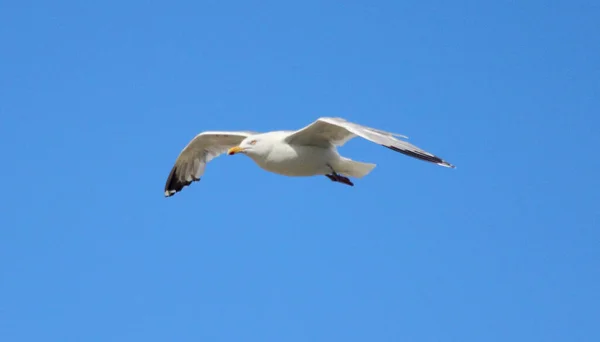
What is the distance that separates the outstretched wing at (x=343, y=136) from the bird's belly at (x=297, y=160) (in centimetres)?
10

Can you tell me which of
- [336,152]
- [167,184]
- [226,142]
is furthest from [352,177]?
[167,184]

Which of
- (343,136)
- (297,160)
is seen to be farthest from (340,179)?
(297,160)

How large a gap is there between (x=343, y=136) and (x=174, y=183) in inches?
149

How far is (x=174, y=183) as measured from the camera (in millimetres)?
13055

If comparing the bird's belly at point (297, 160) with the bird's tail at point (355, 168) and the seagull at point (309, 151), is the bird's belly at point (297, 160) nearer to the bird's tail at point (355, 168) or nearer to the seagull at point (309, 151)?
the seagull at point (309, 151)

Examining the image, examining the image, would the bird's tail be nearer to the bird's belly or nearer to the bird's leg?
the bird's leg

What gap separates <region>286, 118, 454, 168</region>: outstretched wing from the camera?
8.62 metres

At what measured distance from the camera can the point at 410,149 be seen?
8727mm

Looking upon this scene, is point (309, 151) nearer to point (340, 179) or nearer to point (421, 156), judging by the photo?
point (340, 179)

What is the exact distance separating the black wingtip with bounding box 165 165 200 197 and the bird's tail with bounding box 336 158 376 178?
3.19 meters

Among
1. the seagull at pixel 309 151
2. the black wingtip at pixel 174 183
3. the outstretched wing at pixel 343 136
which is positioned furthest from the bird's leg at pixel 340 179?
→ the black wingtip at pixel 174 183

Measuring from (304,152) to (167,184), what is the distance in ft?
12.2

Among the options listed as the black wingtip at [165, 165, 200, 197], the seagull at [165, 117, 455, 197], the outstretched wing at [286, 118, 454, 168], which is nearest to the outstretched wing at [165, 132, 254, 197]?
the black wingtip at [165, 165, 200, 197]

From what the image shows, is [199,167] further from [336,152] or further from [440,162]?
[440,162]
